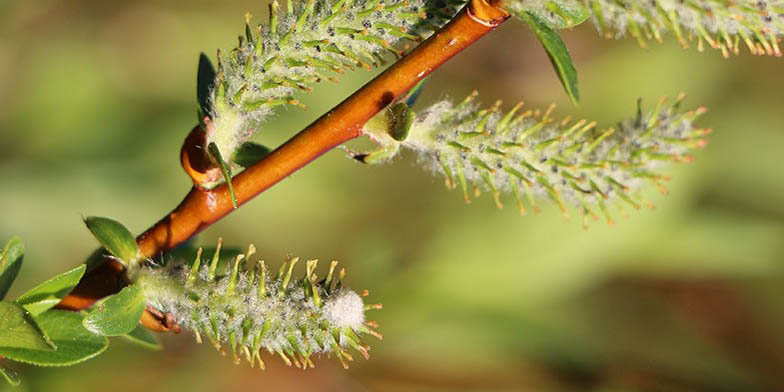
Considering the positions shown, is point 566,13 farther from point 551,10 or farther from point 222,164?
point 222,164

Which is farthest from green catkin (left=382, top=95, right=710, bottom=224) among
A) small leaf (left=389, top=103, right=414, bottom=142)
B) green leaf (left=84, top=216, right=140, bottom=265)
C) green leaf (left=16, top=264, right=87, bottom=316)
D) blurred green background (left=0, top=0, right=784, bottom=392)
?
blurred green background (left=0, top=0, right=784, bottom=392)

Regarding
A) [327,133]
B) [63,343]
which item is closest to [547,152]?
[327,133]

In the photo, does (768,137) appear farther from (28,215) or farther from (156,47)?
(28,215)

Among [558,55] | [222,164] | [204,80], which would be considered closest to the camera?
[558,55]

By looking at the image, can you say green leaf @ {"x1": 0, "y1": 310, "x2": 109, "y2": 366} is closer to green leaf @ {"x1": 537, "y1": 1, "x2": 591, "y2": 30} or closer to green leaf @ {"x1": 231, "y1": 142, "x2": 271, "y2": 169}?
green leaf @ {"x1": 231, "y1": 142, "x2": 271, "y2": 169}

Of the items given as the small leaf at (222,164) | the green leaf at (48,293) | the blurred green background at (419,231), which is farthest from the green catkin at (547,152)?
Answer: the blurred green background at (419,231)
